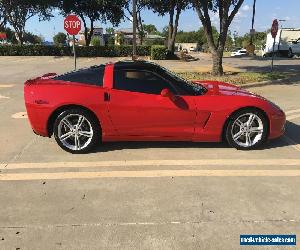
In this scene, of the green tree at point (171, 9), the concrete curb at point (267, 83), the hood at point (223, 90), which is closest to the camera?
the hood at point (223, 90)

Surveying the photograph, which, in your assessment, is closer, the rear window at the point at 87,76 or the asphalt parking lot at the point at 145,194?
the asphalt parking lot at the point at 145,194

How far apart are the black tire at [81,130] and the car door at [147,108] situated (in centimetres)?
31

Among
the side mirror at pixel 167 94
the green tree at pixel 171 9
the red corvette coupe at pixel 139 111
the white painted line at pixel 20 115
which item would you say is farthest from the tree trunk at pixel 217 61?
the green tree at pixel 171 9

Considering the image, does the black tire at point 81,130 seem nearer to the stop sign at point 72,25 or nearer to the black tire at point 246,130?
the black tire at point 246,130

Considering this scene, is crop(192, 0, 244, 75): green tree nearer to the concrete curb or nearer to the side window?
the concrete curb

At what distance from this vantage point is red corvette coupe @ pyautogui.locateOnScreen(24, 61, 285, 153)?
5840 millimetres

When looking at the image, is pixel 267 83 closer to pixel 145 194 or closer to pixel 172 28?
pixel 145 194

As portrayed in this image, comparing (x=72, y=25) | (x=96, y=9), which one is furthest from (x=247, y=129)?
(x=96, y=9)

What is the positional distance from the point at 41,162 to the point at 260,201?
3040 mm

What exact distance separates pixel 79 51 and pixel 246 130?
3182 cm

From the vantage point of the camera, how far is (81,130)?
19.6 feet

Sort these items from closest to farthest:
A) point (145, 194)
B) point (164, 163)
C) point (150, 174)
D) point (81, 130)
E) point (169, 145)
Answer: point (145, 194)
point (150, 174)
point (164, 163)
point (81, 130)
point (169, 145)

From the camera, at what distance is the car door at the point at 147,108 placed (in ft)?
19.1

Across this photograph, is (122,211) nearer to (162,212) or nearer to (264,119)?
(162,212)
